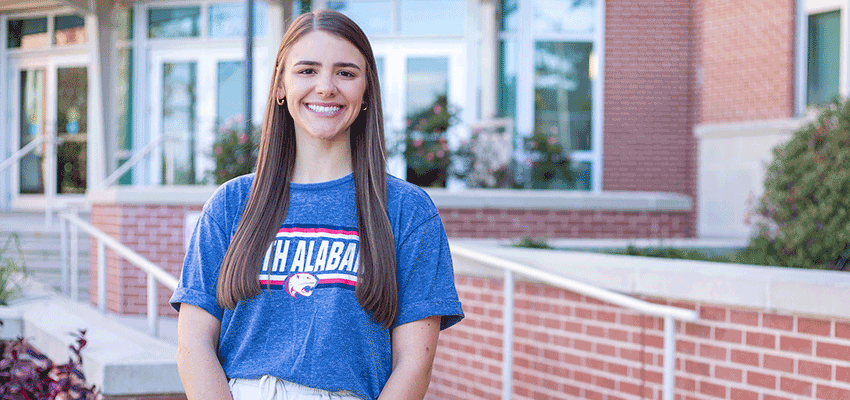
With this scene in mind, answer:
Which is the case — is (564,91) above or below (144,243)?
above

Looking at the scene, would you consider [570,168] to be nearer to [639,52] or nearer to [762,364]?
[639,52]

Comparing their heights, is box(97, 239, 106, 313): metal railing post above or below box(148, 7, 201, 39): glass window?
below

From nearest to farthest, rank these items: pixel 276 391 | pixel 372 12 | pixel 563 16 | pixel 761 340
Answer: pixel 276 391, pixel 761 340, pixel 563 16, pixel 372 12

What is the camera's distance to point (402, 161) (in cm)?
977

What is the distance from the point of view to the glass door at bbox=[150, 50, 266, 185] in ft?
41.2

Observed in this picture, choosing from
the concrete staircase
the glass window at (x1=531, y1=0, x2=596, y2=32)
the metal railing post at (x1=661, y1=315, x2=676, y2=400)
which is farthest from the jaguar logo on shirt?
the glass window at (x1=531, y1=0, x2=596, y2=32)

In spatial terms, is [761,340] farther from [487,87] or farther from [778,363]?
[487,87]

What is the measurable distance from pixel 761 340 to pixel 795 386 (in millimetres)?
201

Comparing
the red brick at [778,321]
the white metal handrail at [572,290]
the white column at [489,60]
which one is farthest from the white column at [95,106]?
the red brick at [778,321]

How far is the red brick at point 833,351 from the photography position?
114 inches

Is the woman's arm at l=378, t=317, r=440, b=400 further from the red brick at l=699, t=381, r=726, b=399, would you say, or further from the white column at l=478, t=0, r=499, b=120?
the white column at l=478, t=0, r=499, b=120

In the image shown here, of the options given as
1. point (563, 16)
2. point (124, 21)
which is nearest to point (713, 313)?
point (563, 16)

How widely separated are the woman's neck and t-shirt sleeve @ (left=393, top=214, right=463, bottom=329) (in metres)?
0.24

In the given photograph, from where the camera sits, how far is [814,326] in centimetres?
299
